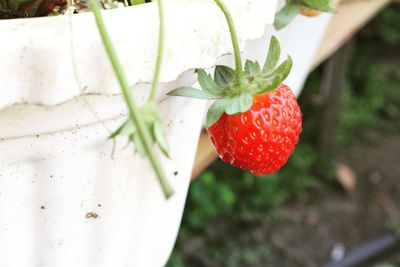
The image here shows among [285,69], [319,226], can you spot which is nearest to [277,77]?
[285,69]

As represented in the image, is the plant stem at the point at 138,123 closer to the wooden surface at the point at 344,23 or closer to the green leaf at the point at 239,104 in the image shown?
the green leaf at the point at 239,104

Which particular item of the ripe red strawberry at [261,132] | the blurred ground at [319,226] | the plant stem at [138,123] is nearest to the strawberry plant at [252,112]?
the ripe red strawberry at [261,132]

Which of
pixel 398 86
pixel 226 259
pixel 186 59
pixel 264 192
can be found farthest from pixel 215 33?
pixel 398 86

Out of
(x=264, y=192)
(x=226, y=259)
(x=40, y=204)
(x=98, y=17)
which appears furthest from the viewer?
(x=264, y=192)

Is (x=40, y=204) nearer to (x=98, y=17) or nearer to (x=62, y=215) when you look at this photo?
(x=62, y=215)

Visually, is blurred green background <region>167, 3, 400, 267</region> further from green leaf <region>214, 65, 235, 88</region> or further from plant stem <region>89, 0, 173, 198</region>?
plant stem <region>89, 0, 173, 198</region>

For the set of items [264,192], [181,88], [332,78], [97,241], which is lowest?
Result: [264,192]
